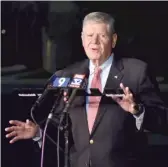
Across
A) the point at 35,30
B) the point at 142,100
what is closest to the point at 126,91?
the point at 142,100

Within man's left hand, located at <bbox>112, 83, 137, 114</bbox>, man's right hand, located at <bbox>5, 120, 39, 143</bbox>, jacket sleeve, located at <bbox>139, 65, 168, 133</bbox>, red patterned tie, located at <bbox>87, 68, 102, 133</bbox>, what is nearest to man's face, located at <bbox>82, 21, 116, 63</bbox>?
red patterned tie, located at <bbox>87, 68, 102, 133</bbox>

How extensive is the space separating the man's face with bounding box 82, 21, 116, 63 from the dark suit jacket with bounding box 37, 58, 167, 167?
13cm

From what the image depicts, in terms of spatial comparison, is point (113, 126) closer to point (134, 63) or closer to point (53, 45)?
point (134, 63)

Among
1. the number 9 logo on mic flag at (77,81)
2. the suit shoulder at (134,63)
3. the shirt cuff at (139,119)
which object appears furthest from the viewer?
the suit shoulder at (134,63)

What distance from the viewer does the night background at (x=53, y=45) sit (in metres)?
3.19

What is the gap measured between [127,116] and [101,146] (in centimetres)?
22

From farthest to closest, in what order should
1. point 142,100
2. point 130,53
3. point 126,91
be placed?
point 130,53, point 142,100, point 126,91

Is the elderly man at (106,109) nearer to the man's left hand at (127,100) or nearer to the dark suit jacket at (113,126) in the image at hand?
the dark suit jacket at (113,126)

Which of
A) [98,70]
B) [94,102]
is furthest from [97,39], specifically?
[94,102]

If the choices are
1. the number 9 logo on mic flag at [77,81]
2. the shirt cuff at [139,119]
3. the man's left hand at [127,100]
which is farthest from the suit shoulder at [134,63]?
the number 9 logo on mic flag at [77,81]

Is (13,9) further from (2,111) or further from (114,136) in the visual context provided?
(114,136)

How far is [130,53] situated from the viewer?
3178mm

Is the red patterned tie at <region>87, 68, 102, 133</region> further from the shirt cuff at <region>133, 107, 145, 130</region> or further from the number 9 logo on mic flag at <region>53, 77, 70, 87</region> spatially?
the number 9 logo on mic flag at <region>53, 77, 70, 87</region>

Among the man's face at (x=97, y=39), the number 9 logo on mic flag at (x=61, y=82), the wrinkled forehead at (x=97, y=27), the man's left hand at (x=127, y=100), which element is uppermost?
the wrinkled forehead at (x=97, y=27)
